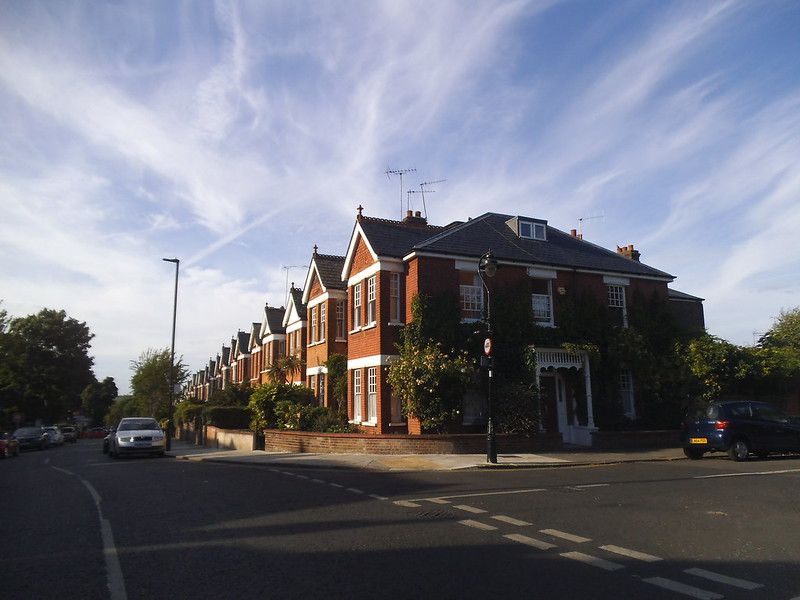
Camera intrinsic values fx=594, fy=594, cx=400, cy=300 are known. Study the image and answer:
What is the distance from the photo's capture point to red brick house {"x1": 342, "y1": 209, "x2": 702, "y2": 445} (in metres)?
22.4

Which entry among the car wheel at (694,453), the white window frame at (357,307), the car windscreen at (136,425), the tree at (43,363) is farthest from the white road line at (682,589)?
the tree at (43,363)

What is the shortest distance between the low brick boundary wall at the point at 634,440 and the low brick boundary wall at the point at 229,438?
1391 cm

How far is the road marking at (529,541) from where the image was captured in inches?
279

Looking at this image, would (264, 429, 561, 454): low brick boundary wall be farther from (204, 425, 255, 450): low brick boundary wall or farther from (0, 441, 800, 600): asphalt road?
(204, 425, 255, 450): low brick boundary wall

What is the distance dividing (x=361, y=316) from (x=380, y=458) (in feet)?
25.9

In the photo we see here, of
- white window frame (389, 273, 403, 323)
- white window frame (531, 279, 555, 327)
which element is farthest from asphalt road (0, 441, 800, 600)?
white window frame (531, 279, 555, 327)

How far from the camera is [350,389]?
83.6ft

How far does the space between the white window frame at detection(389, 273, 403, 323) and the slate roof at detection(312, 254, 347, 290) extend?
6664mm

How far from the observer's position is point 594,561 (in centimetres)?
642

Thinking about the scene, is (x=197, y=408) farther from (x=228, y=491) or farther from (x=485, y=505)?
(x=485, y=505)

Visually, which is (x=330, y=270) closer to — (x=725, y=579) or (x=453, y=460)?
Result: (x=453, y=460)

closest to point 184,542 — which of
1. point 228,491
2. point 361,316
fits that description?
point 228,491

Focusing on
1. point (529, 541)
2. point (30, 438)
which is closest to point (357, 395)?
point (529, 541)

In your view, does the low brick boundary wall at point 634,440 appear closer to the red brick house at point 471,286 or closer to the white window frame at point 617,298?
the red brick house at point 471,286
